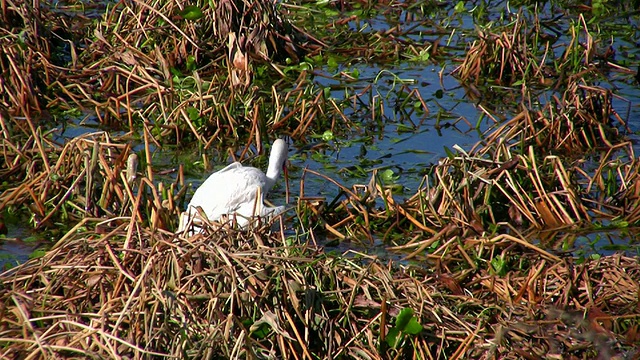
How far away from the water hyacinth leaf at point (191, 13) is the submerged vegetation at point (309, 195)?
0.10ft

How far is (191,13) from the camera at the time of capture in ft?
27.2

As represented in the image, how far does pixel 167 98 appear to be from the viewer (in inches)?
291

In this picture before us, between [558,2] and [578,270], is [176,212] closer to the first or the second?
[578,270]

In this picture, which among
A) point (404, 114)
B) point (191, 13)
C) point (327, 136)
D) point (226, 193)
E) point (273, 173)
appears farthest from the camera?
point (191, 13)

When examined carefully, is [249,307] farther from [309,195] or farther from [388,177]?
[388,177]

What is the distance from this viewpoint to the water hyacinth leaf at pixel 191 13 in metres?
8.30

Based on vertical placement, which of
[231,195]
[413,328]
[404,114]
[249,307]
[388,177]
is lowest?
[404,114]

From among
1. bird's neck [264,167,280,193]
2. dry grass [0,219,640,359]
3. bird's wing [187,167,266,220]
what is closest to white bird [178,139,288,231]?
bird's wing [187,167,266,220]

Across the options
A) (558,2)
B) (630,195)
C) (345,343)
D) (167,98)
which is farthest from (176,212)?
(558,2)

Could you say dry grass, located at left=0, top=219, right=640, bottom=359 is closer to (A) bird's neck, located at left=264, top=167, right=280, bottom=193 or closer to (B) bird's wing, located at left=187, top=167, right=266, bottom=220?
(B) bird's wing, located at left=187, top=167, right=266, bottom=220

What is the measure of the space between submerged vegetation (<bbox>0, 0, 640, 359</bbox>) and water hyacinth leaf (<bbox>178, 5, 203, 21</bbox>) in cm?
3

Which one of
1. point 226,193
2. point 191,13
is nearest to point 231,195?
point 226,193

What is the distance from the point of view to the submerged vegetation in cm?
420

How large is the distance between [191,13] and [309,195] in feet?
8.69
